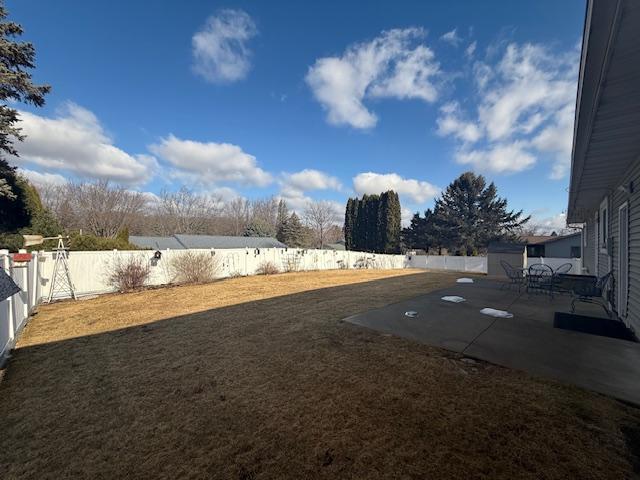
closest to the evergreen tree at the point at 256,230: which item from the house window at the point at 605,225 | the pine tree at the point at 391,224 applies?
the pine tree at the point at 391,224

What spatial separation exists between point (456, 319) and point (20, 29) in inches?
564

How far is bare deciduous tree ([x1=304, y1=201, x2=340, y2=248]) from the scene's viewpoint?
42031 mm

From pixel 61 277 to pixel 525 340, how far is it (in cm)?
1157

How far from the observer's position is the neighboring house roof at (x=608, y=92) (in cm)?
155

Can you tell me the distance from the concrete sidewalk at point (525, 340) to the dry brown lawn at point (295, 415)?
1.07 ft

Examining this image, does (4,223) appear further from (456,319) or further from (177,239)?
(456,319)

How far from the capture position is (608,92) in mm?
2227

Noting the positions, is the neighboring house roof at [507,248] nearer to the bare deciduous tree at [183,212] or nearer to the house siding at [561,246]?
the house siding at [561,246]

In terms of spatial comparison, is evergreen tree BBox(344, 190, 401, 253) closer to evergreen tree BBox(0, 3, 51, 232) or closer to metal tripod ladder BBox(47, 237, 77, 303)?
metal tripod ladder BBox(47, 237, 77, 303)

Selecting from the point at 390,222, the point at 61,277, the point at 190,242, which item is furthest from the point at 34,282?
the point at 390,222

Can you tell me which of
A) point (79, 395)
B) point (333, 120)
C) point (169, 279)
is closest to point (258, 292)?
point (169, 279)

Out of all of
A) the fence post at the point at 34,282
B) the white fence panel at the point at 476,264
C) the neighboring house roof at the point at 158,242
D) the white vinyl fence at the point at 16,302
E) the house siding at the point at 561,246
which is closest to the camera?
the white vinyl fence at the point at 16,302

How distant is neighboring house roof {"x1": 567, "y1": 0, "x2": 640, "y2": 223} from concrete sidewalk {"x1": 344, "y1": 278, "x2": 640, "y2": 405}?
261 centimetres

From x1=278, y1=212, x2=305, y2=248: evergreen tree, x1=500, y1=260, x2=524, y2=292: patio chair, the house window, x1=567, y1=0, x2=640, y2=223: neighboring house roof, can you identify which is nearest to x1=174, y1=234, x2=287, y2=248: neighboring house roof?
x1=278, y1=212, x2=305, y2=248: evergreen tree
